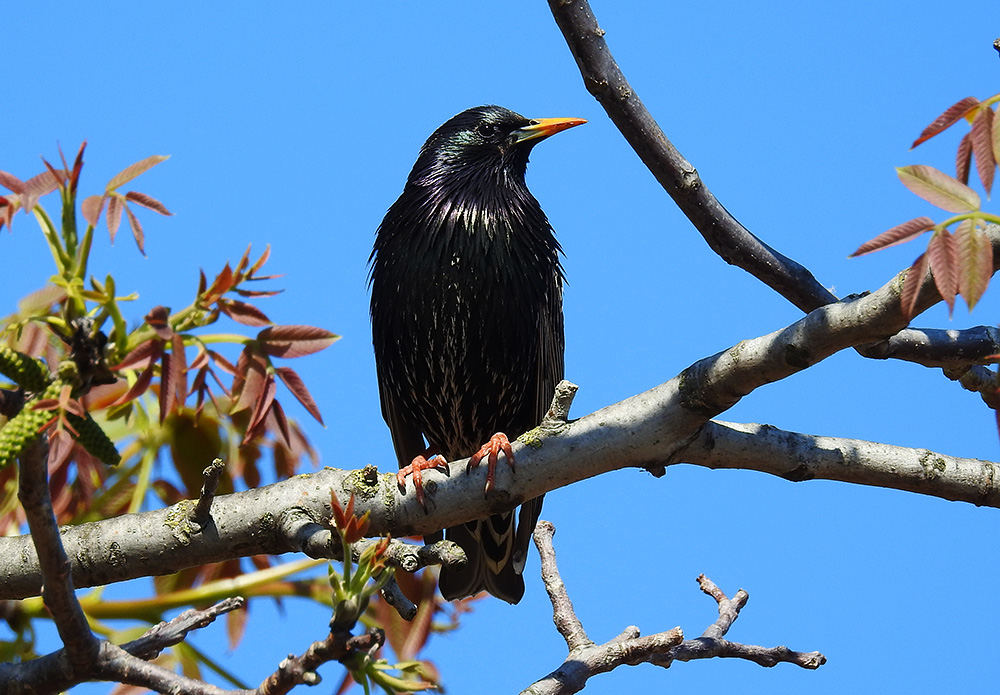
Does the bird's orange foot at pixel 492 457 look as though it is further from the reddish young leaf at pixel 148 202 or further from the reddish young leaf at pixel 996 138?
the reddish young leaf at pixel 996 138

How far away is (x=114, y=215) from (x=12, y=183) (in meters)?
0.18

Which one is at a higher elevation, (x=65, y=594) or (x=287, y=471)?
(x=287, y=471)

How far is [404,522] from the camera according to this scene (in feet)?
9.48

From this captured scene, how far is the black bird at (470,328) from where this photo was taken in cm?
438

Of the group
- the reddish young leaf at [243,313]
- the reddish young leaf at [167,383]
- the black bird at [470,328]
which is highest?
the black bird at [470,328]

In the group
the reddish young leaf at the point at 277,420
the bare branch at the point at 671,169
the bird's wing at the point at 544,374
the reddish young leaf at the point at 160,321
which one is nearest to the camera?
the reddish young leaf at the point at 160,321

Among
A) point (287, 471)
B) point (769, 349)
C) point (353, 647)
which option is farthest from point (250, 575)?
point (769, 349)

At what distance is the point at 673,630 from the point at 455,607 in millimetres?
833

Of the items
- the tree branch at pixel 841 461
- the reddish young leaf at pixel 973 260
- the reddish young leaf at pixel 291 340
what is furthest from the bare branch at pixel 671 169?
the reddish young leaf at pixel 973 260

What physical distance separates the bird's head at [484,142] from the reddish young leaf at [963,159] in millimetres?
3274

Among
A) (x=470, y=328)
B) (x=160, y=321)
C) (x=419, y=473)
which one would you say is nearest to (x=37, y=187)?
(x=160, y=321)

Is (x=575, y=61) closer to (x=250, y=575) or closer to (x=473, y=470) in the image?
(x=473, y=470)

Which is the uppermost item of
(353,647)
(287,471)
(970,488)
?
(287,471)

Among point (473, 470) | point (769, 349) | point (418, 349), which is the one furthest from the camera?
point (418, 349)
